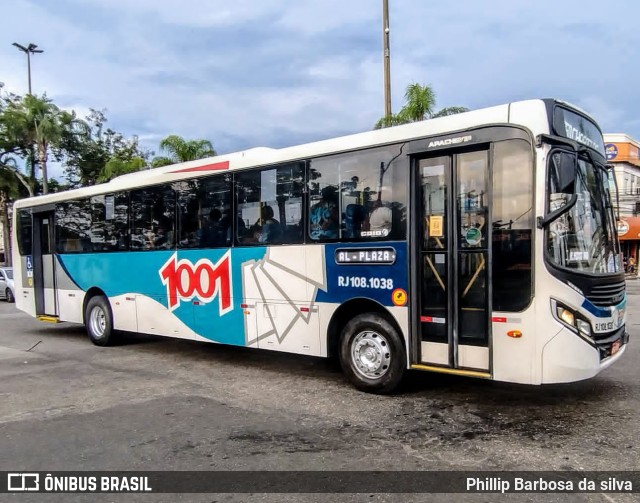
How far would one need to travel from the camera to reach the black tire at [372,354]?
6.18m

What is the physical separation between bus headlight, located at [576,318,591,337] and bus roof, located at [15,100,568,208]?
75.2 inches

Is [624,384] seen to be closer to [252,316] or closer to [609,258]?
[609,258]

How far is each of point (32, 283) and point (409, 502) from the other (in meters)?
11.4

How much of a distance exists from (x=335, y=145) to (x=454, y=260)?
2.21 meters

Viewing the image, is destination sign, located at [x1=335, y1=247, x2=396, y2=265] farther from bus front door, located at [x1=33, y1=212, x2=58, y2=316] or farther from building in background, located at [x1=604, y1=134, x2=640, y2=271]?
building in background, located at [x1=604, y1=134, x2=640, y2=271]

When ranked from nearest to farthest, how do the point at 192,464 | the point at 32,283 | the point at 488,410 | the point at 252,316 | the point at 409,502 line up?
the point at 409,502
the point at 192,464
the point at 488,410
the point at 252,316
the point at 32,283

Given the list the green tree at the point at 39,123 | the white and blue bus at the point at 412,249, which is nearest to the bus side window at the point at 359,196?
the white and blue bus at the point at 412,249

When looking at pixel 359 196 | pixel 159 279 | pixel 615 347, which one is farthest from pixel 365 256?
pixel 159 279

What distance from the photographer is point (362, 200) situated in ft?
21.5

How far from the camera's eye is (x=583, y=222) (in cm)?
551

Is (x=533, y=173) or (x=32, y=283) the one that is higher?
(x=533, y=173)

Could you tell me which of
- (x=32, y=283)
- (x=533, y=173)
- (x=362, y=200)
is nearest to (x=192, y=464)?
(x=362, y=200)

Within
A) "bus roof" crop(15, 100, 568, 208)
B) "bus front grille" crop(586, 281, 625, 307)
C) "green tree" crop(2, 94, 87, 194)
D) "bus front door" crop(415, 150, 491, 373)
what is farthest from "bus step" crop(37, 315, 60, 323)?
"green tree" crop(2, 94, 87, 194)

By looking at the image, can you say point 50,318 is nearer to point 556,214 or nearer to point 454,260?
point 454,260
